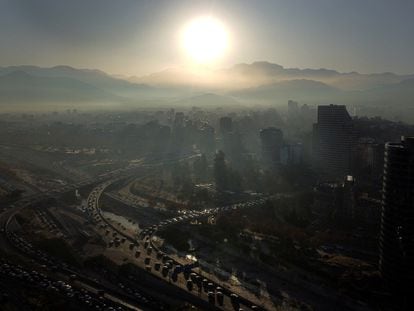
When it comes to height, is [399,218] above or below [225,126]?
below

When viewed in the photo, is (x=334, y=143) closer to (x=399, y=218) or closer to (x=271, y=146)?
(x=271, y=146)

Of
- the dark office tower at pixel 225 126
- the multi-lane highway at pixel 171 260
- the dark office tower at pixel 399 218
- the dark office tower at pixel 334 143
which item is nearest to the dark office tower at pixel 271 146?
the dark office tower at pixel 334 143

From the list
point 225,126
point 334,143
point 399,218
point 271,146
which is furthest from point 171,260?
point 225,126

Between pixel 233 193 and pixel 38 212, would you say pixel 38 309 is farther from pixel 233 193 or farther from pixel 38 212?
pixel 233 193

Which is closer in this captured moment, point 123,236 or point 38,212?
point 123,236

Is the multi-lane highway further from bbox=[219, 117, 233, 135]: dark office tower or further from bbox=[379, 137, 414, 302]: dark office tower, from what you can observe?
bbox=[219, 117, 233, 135]: dark office tower

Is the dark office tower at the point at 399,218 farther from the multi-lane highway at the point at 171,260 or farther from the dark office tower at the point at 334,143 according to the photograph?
the dark office tower at the point at 334,143

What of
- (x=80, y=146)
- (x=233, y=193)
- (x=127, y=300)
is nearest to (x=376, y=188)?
(x=233, y=193)
